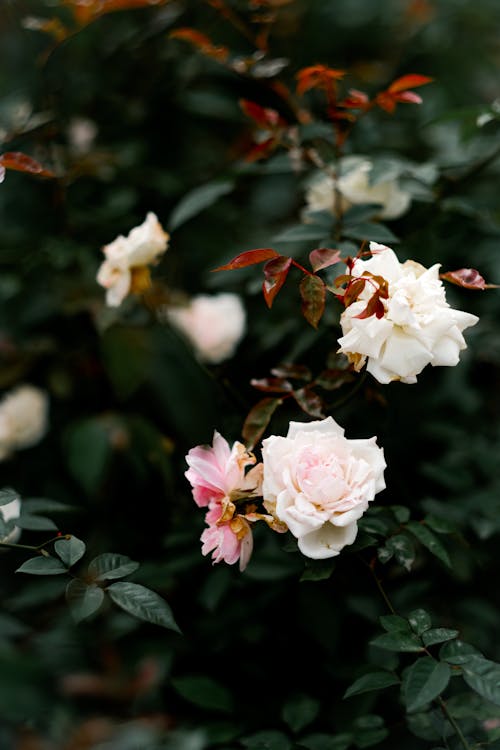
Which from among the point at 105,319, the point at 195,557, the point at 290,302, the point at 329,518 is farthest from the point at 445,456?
the point at 329,518

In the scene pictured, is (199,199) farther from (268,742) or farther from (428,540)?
(268,742)

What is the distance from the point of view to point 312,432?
2.51 feet

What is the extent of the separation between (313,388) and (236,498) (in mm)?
261

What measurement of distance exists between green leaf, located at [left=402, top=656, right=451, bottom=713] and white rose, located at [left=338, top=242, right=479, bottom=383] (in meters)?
0.29

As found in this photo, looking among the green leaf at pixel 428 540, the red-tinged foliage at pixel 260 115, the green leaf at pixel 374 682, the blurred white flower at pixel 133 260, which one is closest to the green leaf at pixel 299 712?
the green leaf at pixel 374 682

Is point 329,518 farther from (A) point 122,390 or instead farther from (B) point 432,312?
(A) point 122,390

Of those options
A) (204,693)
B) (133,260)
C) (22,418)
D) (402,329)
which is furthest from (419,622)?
(22,418)

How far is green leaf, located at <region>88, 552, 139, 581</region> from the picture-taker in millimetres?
788

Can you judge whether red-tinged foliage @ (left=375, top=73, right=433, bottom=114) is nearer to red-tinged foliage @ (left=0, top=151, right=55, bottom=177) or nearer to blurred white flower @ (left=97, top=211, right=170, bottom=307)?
blurred white flower @ (left=97, top=211, right=170, bottom=307)

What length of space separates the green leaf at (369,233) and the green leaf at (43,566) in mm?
563

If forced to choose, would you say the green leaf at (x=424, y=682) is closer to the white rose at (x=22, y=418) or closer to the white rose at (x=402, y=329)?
the white rose at (x=402, y=329)

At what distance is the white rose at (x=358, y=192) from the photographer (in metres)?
1.15

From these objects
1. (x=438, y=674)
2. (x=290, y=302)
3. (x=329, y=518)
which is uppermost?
(x=329, y=518)

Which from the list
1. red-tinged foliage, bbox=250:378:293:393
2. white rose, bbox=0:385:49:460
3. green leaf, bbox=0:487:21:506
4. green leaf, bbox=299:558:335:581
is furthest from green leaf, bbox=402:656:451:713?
white rose, bbox=0:385:49:460
